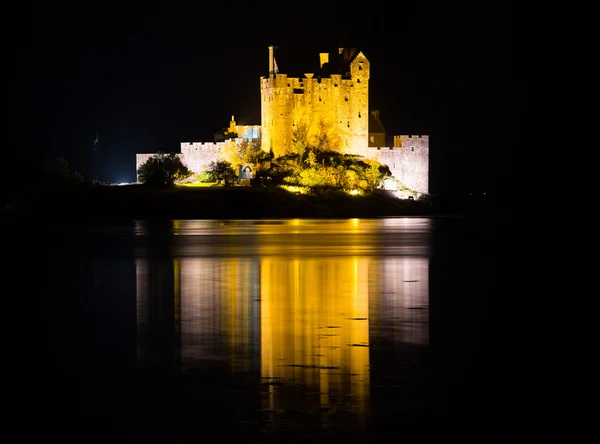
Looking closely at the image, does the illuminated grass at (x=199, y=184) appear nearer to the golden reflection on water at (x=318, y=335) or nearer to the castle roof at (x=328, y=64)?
the castle roof at (x=328, y=64)

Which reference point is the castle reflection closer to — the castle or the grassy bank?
the grassy bank

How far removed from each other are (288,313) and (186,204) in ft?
121

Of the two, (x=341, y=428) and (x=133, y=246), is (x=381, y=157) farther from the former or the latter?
(x=341, y=428)

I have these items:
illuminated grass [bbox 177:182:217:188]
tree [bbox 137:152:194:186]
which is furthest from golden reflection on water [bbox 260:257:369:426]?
tree [bbox 137:152:194:186]

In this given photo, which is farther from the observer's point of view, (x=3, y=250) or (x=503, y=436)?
(x=3, y=250)

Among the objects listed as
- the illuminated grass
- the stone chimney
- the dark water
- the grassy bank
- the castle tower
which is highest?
the stone chimney

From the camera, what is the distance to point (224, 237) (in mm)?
35750

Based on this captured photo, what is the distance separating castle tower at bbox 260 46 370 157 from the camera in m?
53.9

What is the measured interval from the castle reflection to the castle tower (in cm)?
2507

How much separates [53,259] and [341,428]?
18.2 m

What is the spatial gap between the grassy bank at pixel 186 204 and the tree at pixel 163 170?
95cm

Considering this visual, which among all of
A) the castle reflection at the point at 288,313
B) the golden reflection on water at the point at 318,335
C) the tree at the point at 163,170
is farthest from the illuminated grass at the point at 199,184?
the golden reflection on water at the point at 318,335

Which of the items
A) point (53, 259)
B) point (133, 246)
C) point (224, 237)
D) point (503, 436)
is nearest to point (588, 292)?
point (503, 436)

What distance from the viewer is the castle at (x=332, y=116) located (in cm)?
5394
